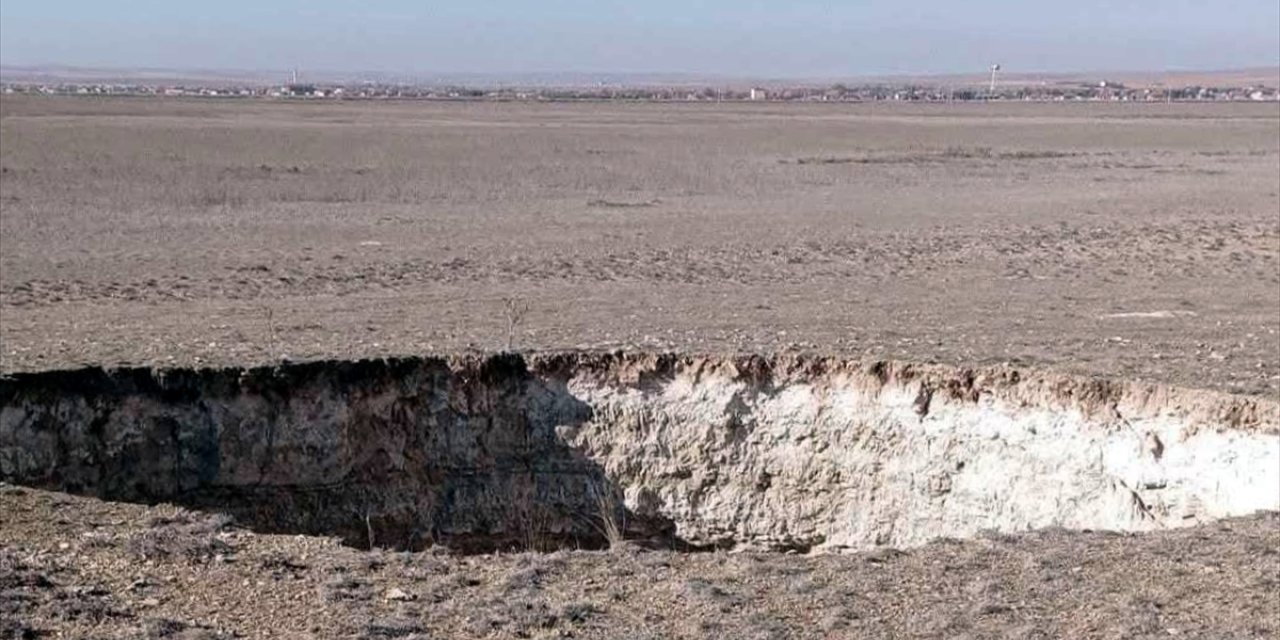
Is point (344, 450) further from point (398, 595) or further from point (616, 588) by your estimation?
point (616, 588)

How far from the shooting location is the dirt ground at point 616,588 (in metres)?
7.07

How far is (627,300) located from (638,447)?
437 centimetres

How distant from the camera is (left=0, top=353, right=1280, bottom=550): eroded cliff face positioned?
11.2 m

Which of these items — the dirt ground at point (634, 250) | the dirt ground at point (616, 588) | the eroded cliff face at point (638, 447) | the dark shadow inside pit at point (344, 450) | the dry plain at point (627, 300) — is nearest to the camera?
the dirt ground at point (616, 588)

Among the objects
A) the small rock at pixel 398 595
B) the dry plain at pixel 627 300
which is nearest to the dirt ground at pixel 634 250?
the dry plain at pixel 627 300

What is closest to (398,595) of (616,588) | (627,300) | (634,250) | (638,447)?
(616,588)

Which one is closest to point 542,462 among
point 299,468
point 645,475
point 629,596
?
point 645,475

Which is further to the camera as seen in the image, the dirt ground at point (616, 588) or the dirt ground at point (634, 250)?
the dirt ground at point (634, 250)

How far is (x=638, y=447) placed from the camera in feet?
41.9

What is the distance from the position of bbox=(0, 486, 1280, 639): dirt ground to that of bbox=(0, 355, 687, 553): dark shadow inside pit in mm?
2757

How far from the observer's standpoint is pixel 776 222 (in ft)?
85.4

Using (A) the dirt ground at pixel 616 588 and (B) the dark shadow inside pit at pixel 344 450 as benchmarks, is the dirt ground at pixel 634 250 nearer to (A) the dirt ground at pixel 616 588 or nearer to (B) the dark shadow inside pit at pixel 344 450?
(B) the dark shadow inside pit at pixel 344 450

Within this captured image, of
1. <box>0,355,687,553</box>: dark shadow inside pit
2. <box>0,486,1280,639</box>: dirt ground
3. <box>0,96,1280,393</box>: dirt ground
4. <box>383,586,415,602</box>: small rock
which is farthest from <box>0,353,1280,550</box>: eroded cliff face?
<box>383,586,415,602</box>: small rock

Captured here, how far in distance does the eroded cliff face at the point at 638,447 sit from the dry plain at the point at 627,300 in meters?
0.46
